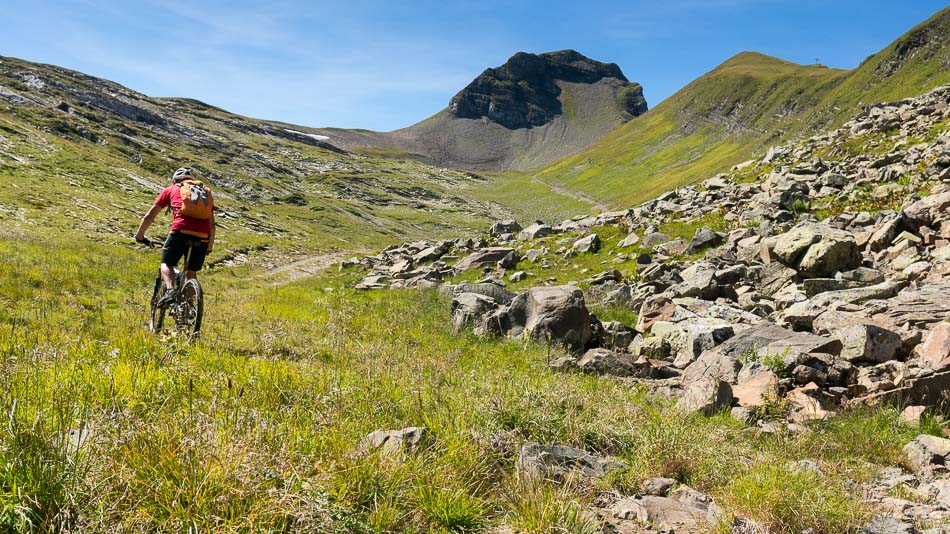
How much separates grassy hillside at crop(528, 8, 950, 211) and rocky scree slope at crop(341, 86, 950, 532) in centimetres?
5744

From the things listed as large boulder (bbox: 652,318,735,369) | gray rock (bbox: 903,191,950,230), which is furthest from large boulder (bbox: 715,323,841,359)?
gray rock (bbox: 903,191,950,230)

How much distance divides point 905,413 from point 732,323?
486 centimetres

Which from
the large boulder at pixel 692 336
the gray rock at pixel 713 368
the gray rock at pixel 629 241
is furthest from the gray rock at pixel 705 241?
the gray rock at pixel 713 368

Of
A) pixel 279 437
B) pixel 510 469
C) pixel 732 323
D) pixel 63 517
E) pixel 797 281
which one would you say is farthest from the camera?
pixel 797 281

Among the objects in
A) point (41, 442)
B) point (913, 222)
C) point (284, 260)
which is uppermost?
point (913, 222)

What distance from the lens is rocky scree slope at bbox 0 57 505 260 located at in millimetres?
43750

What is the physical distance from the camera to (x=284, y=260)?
41250 millimetres

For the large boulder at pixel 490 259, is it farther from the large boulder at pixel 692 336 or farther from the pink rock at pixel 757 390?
the pink rock at pixel 757 390

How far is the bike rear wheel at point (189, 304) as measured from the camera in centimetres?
850

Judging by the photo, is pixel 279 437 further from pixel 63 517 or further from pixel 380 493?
pixel 63 517

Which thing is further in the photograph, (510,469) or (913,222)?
(913,222)

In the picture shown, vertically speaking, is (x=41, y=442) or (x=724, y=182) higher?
(x=724, y=182)

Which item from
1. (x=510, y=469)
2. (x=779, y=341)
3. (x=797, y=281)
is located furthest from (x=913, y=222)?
(x=510, y=469)

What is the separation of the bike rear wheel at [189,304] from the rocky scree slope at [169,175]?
95.6 ft
